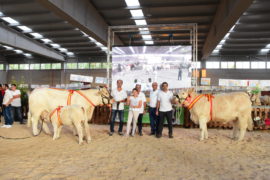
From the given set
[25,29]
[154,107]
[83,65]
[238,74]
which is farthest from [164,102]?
[83,65]

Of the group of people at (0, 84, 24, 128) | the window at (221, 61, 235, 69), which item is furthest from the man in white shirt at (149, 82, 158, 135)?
the window at (221, 61, 235, 69)

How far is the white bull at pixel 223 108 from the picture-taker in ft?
19.7

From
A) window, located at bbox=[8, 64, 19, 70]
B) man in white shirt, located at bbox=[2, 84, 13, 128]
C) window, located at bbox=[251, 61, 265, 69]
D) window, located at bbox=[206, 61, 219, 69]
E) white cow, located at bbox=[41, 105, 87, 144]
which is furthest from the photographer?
window, located at bbox=[8, 64, 19, 70]

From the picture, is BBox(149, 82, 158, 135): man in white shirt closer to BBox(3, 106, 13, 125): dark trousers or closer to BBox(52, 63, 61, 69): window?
BBox(3, 106, 13, 125): dark trousers

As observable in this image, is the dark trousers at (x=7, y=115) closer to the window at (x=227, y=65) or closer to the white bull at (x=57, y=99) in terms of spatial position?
the white bull at (x=57, y=99)

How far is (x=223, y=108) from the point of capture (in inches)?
237

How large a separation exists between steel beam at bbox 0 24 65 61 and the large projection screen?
1072 centimetres

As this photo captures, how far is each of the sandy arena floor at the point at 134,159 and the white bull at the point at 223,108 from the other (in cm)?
56

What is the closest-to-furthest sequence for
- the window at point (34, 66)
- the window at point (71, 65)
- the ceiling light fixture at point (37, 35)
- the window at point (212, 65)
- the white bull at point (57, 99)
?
1. the white bull at point (57, 99)
2. the ceiling light fixture at point (37, 35)
3. the window at point (212, 65)
4. the window at point (71, 65)
5. the window at point (34, 66)

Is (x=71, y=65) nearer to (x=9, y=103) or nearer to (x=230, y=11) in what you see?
(x=9, y=103)

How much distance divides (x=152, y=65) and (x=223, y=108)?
375 cm

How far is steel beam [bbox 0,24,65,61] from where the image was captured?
15.6 meters

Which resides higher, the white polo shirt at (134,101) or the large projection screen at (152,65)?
the large projection screen at (152,65)

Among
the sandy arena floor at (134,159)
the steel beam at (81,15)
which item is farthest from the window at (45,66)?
the sandy arena floor at (134,159)
